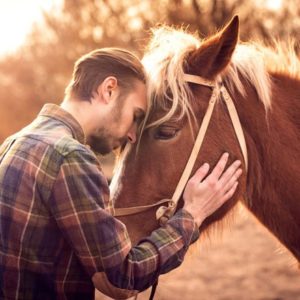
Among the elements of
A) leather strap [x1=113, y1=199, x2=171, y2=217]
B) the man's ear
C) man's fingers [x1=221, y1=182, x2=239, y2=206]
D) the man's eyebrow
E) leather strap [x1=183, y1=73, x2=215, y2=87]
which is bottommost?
leather strap [x1=113, y1=199, x2=171, y2=217]

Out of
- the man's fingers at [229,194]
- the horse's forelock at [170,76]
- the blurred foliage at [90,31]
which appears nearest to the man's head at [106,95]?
the horse's forelock at [170,76]

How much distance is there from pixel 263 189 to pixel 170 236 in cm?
72

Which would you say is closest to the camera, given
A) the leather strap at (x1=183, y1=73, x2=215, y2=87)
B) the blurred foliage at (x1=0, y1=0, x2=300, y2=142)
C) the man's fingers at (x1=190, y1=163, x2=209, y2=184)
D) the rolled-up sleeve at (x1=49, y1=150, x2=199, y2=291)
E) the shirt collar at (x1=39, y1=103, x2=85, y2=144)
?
the rolled-up sleeve at (x1=49, y1=150, x2=199, y2=291)

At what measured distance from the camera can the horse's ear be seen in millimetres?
2434

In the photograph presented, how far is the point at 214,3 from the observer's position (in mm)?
12766

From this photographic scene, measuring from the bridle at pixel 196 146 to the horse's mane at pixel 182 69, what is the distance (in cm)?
6

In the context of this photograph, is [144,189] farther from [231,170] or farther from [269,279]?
[269,279]

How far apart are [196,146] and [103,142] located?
46 cm

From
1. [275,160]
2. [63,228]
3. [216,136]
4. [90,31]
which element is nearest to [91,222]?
[63,228]

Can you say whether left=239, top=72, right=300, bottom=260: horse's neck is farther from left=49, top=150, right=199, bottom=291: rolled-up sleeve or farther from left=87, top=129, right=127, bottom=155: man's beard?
left=49, top=150, right=199, bottom=291: rolled-up sleeve

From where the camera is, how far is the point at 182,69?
2676mm

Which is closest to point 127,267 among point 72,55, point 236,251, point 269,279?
point 269,279

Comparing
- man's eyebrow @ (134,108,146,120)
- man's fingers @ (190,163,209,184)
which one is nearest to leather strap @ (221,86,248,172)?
man's fingers @ (190,163,209,184)

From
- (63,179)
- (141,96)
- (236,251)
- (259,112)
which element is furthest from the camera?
(236,251)
